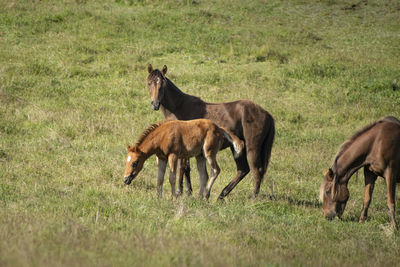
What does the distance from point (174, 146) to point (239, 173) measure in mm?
1858

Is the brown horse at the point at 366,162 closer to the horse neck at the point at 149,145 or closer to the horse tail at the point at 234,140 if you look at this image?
the horse tail at the point at 234,140

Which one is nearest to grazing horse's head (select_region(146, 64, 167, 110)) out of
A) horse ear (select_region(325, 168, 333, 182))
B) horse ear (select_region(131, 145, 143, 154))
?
horse ear (select_region(131, 145, 143, 154))

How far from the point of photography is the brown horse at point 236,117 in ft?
31.3

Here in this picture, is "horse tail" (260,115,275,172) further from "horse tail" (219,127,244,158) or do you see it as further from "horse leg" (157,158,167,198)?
"horse leg" (157,158,167,198)

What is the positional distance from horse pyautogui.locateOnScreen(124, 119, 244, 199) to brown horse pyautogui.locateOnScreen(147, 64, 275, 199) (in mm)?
660

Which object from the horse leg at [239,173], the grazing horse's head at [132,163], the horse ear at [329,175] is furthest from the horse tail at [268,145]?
the grazing horse's head at [132,163]

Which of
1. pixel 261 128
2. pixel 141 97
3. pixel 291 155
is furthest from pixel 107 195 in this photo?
pixel 141 97

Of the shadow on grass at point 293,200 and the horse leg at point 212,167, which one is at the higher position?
the horse leg at point 212,167

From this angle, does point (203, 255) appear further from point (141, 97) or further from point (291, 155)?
point (141, 97)

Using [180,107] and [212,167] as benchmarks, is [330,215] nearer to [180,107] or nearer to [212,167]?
[212,167]

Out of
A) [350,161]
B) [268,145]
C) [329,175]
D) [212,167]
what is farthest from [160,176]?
[350,161]

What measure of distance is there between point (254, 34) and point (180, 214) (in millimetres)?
17732

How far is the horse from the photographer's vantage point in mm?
8216

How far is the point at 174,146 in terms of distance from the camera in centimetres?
835
